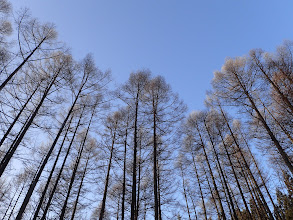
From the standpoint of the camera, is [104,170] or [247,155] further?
[247,155]

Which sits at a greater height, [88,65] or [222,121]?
[88,65]

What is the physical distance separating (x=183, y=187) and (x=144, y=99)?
8458 mm

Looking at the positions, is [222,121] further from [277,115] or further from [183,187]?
[183,187]

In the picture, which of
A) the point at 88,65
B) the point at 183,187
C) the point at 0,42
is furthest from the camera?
A: the point at 183,187

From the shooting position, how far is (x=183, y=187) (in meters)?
12.8

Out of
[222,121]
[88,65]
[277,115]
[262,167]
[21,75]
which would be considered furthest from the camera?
[262,167]

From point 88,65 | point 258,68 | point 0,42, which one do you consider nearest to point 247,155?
point 258,68

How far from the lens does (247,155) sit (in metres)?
13.5

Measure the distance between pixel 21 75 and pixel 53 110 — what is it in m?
3.75

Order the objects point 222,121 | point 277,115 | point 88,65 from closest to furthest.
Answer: point 88,65 < point 277,115 < point 222,121

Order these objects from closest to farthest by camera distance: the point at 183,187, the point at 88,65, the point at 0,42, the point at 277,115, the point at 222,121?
the point at 0,42 → the point at 88,65 → the point at 277,115 → the point at 222,121 → the point at 183,187

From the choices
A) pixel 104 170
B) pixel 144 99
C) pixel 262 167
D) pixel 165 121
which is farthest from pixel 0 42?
pixel 262 167

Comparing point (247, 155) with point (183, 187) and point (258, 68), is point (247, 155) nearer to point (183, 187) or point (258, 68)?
point (183, 187)

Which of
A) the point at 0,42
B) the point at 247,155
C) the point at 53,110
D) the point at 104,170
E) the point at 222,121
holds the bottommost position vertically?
the point at 104,170
